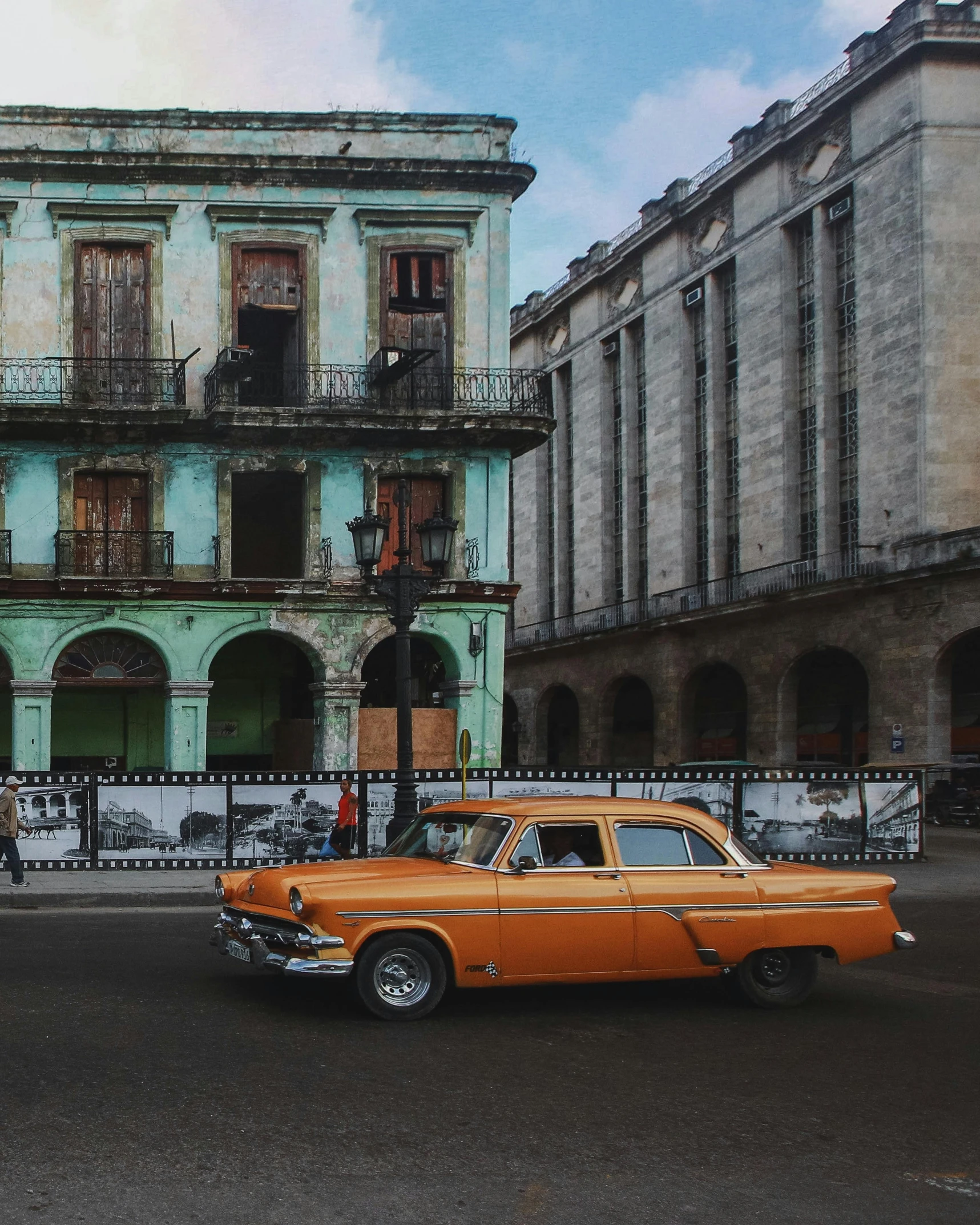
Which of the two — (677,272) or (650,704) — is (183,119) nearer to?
(677,272)

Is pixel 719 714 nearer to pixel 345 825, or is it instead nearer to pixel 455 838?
pixel 345 825

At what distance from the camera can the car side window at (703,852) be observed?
32.0ft

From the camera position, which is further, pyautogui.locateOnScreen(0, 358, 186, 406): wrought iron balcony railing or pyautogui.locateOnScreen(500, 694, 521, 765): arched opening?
pyautogui.locateOnScreen(500, 694, 521, 765): arched opening

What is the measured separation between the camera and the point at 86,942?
40.3 feet

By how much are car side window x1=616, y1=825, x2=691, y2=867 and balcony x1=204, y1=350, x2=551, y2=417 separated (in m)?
18.1

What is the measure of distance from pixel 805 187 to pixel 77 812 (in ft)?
102

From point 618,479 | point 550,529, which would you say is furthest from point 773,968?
point 550,529

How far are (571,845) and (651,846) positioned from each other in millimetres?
578

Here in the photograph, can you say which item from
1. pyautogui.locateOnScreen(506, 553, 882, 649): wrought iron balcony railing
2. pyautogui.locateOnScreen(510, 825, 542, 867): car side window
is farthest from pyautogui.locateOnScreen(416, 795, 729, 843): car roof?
pyautogui.locateOnScreen(506, 553, 882, 649): wrought iron balcony railing

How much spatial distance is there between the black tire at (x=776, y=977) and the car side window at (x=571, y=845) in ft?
4.25

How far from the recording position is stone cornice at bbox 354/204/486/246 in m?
27.8

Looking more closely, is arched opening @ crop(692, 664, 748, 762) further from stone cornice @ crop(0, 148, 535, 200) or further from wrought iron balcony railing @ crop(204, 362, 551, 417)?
stone cornice @ crop(0, 148, 535, 200)

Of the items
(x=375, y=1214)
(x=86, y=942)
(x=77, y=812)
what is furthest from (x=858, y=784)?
(x=375, y=1214)

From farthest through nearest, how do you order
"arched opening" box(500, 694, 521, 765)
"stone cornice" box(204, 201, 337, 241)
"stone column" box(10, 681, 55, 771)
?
"arched opening" box(500, 694, 521, 765)
"stone cornice" box(204, 201, 337, 241)
"stone column" box(10, 681, 55, 771)
